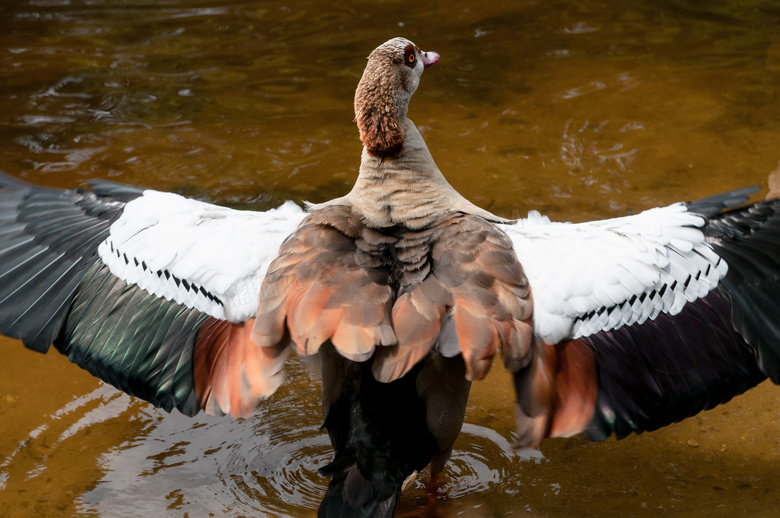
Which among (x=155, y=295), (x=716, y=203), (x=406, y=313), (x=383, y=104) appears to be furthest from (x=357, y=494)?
(x=716, y=203)

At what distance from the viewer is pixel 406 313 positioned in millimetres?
2965

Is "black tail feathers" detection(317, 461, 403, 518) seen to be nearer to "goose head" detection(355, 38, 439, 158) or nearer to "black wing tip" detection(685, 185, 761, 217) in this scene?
"goose head" detection(355, 38, 439, 158)

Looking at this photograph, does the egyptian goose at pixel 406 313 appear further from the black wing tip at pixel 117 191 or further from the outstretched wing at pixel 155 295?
the black wing tip at pixel 117 191

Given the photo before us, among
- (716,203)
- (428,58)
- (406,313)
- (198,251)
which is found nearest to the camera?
(406,313)

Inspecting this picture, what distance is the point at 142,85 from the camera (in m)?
7.35

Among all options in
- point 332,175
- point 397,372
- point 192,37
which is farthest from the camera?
point 192,37

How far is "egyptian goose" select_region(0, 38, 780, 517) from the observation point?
2975 millimetres

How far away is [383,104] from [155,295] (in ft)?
4.21

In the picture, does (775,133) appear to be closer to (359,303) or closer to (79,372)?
(359,303)

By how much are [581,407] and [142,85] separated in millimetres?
5516

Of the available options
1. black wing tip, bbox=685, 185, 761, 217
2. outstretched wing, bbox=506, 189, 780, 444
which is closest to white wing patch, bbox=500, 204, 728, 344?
outstretched wing, bbox=506, 189, 780, 444

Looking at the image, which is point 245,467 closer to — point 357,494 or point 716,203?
point 357,494

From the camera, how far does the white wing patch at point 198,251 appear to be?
3170mm

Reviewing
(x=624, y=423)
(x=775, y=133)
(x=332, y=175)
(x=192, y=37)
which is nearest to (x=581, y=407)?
(x=624, y=423)
